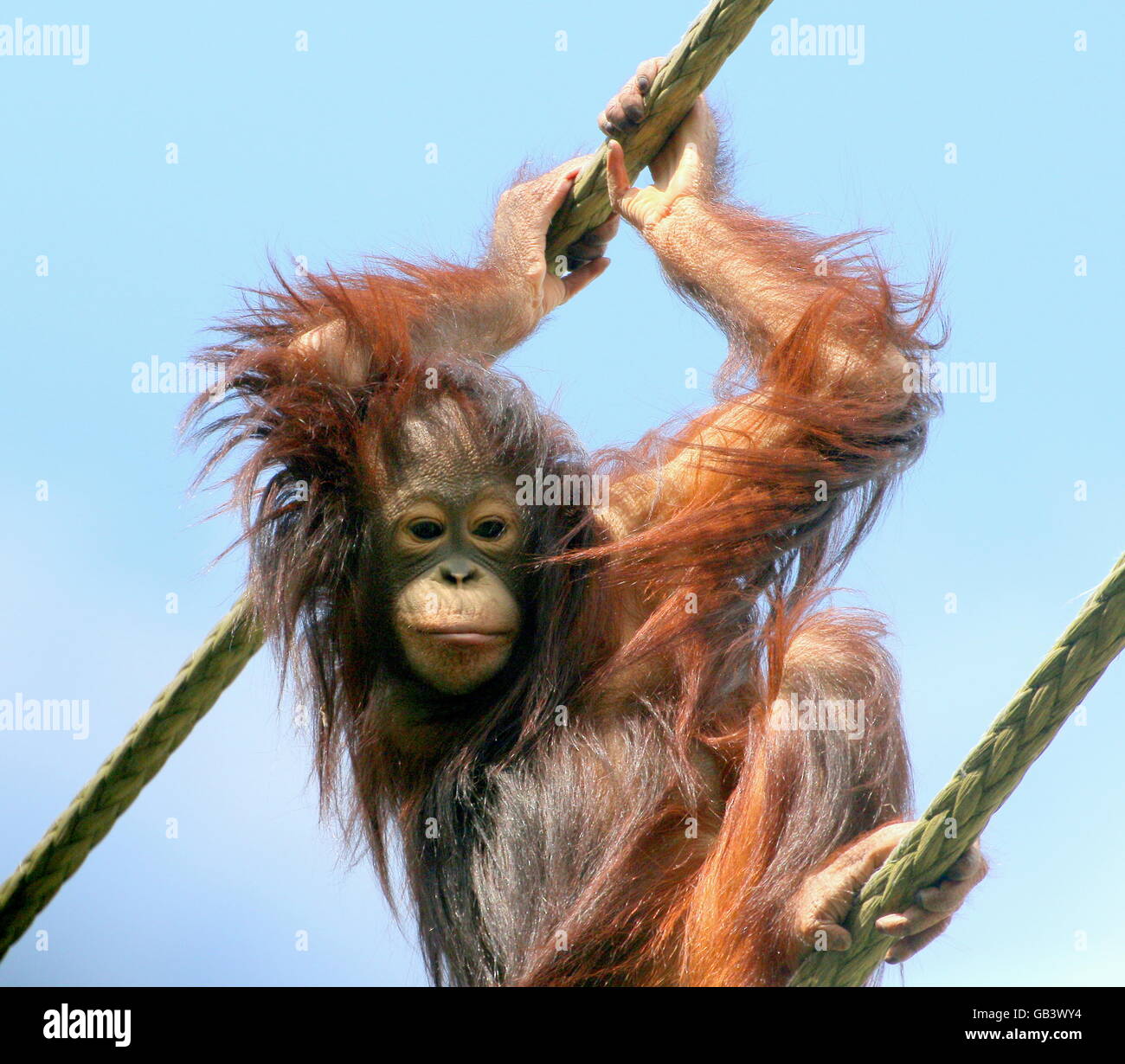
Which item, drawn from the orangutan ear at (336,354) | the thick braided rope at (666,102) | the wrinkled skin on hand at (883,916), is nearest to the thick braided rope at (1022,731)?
the wrinkled skin on hand at (883,916)

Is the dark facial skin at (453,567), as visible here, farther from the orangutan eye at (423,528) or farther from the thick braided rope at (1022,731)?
the thick braided rope at (1022,731)

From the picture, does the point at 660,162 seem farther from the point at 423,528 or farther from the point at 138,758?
the point at 138,758

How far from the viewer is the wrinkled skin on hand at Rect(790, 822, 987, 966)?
3074 mm

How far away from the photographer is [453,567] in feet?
11.5

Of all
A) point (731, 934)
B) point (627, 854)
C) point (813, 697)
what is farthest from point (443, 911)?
point (813, 697)

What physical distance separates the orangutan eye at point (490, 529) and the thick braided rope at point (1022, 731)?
121 centimetres

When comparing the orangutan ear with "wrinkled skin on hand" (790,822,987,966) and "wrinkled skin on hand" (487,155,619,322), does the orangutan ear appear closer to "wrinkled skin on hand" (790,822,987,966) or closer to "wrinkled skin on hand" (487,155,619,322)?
"wrinkled skin on hand" (487,155,619,322)

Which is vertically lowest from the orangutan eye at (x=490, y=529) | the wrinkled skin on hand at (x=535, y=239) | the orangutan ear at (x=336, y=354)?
the orangutan eye at (x=490, y=529)

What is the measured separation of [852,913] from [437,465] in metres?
1.33

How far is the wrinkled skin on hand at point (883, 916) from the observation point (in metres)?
3.07

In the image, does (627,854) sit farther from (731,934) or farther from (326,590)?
(326,590)

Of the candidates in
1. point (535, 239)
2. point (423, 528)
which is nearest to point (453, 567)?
point (423, 528)

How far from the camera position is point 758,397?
3598 millimetres

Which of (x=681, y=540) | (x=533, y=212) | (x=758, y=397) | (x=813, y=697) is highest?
(x=533, y=212)
